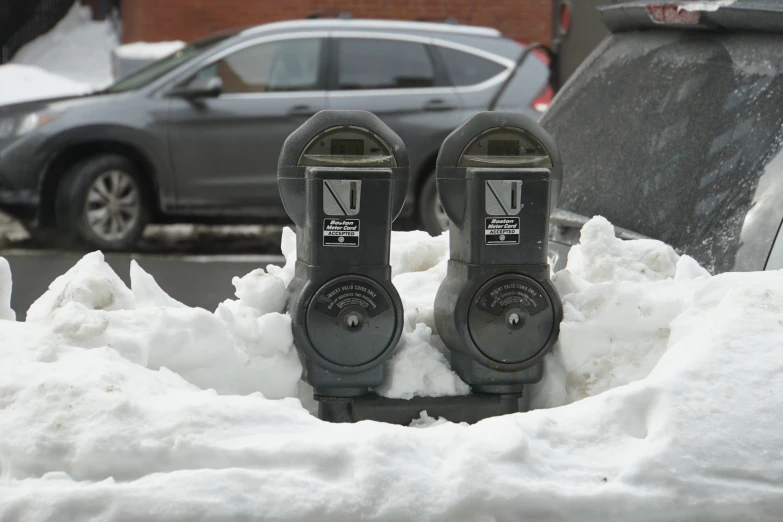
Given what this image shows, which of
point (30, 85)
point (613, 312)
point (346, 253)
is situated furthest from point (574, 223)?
point (30, 85)

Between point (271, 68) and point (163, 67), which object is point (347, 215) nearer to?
point (271, 68)

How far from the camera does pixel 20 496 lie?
250 centimetres

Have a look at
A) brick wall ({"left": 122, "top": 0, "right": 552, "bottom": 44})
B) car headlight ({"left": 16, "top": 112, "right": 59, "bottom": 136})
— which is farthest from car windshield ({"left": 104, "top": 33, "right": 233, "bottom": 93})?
brick wall ({"left": 122, "top": 0, "right": 552, "bottom": 44})

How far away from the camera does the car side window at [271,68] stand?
9.79m

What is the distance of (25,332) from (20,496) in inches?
23.5

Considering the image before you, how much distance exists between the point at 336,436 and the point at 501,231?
88 centimetres

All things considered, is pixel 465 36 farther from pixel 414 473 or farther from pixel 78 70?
pixel 78 70

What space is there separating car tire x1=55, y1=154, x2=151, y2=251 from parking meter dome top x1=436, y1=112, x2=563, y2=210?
6799 mm

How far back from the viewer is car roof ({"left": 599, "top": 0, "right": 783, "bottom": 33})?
3430mm

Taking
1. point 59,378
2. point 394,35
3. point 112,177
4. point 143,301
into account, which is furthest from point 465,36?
point 59,378

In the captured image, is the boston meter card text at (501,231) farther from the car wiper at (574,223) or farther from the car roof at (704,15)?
the car roof at (704,15)

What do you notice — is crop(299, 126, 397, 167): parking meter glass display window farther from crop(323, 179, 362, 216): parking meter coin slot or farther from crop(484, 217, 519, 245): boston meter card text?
crop(484, 217, 519, 245): boston meter card text

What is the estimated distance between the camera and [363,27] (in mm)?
10117

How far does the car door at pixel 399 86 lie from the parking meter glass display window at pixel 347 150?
650cm
